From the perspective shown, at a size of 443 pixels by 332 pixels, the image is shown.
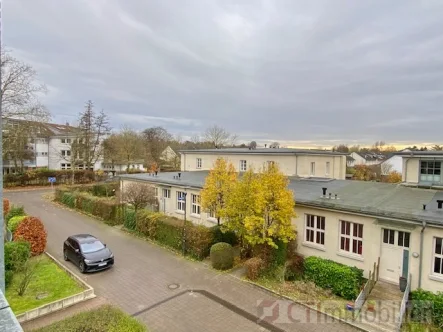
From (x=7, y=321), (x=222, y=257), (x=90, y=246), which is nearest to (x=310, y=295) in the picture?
(x=222, y=257)

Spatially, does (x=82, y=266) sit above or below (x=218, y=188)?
below

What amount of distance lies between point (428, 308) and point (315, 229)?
563 cm

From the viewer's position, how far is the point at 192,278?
45.4 feet

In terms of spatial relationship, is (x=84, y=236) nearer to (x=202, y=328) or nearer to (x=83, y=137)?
(x=202, y=328)

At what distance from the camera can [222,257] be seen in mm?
14703

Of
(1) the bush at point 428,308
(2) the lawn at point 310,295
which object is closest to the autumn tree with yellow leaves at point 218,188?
(2) the lawn at point 310,295

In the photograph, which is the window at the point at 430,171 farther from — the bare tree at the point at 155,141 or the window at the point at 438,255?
the bare tree at the point at 155,141

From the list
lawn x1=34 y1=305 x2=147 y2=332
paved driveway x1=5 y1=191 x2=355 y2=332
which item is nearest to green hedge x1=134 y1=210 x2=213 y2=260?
paved driveway x1=5 y1=191 x2=355 y2=332

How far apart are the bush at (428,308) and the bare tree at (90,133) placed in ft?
166

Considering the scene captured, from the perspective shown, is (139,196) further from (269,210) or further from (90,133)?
(90,133)

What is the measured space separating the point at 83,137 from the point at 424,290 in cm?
5189

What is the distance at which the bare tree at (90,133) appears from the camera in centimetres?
5034

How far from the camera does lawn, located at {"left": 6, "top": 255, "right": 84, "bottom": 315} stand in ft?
36.0

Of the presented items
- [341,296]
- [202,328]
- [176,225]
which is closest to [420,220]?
[341,296]
